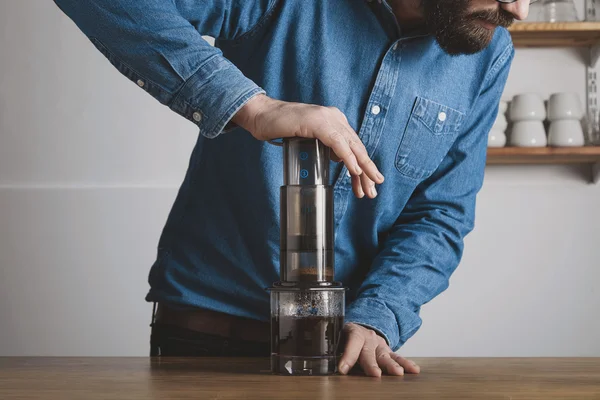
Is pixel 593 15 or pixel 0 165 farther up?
pixel 593 15

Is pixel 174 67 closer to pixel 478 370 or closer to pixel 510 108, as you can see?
pixel 478 370

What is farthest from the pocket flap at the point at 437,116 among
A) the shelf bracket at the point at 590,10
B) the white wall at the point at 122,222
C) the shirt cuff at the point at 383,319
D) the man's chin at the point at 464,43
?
the shelf bracket at the point at 590,10

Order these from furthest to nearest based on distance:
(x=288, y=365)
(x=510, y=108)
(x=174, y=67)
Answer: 1. (x=510, y=108)
2. (x=174, y=67)
3. (x=288, y=365)

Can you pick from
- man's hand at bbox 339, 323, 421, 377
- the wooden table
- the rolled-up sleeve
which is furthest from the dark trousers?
the rolled-up sleeve

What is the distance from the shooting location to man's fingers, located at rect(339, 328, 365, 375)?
95 centimetres

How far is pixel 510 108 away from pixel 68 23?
4.73ft

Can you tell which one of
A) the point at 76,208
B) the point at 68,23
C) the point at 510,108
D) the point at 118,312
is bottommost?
the point at 118,312

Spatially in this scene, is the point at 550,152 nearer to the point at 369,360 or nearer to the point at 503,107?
the point at 503,107

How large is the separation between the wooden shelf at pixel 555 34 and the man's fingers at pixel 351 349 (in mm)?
1607

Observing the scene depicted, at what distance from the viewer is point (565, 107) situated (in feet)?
7.82

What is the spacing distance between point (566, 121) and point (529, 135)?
123mm

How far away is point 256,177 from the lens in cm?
125

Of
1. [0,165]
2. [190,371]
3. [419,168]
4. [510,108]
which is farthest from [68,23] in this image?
[190,371]

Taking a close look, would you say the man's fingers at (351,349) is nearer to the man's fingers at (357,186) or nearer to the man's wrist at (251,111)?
the man's fingers at (357,186)
